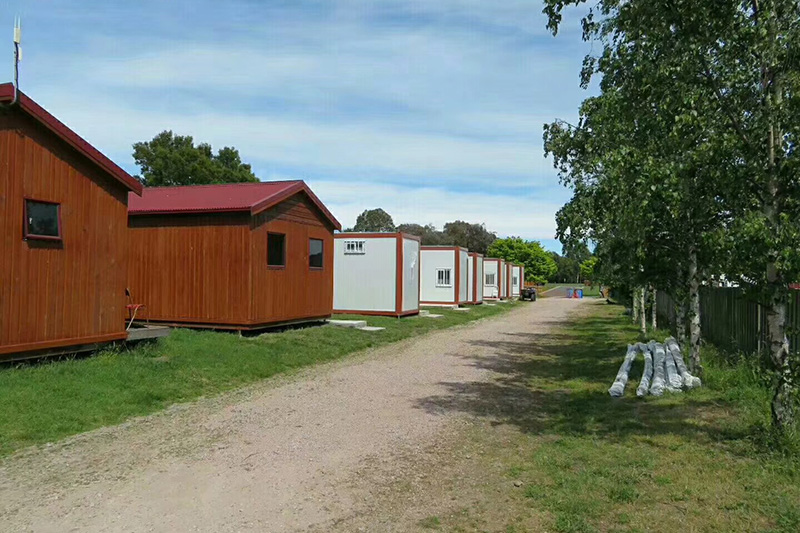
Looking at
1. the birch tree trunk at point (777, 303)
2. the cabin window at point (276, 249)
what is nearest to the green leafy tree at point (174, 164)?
the cabin window at point (276, 249)

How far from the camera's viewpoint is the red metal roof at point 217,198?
15094mm

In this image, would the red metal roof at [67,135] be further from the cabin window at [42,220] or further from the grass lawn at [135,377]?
the grass lawn at [135,377]

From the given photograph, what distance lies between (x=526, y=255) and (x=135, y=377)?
75096 mm

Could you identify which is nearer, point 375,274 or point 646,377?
point 646,377

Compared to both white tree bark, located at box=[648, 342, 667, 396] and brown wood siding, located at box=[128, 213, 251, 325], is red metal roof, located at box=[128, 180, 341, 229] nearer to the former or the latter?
brown wood siding, located at box=[128, 213, 251, 325]

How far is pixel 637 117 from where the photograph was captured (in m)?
7.47

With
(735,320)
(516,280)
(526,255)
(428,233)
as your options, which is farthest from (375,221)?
(735,320)

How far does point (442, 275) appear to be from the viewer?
34375 millimetres

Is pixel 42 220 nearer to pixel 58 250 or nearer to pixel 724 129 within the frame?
pixel 58 250

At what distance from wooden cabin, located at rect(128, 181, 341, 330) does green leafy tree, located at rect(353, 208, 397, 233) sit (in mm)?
69566

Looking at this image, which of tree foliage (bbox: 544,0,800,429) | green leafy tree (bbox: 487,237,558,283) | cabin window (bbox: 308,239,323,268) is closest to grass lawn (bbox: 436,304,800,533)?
tree foliage (bbox: 544,0,800,429)

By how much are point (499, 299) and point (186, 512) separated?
1746 inches

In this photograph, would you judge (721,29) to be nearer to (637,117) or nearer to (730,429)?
(637,117)

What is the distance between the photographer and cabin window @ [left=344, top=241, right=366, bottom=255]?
25703 millimetres
